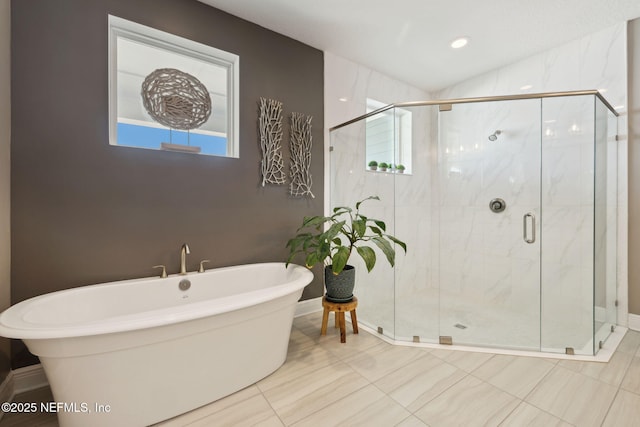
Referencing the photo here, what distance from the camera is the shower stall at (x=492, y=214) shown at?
2.16 meters

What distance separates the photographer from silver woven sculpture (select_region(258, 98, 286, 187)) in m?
2.34

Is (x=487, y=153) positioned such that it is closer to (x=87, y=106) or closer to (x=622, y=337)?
(x=622, y=337)

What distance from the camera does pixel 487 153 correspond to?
8.92ft

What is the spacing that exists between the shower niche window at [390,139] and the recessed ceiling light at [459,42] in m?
0.86

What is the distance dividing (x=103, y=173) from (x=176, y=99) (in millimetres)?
753

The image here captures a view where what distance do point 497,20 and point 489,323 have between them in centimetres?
262

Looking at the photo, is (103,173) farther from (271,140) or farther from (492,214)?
(492,214)

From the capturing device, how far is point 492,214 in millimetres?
2725

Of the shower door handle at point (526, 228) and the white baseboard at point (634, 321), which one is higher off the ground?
the shower door handle at point (526, 228)

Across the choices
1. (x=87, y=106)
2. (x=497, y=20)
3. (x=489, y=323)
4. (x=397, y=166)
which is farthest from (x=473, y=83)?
(x=87, y=106)

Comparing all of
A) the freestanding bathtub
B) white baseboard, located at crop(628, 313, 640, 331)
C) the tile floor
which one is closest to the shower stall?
white baseboard, located at crop(628, 313, 640, 331)

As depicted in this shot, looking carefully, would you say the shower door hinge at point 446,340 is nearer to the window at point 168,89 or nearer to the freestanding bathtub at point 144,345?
the freestanding bathtub at point 144,345

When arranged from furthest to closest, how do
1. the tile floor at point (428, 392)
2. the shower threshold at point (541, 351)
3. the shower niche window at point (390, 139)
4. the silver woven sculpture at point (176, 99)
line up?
the shower niche window at point (390, 139) < the silver woven sculpture at point (176, 99) < the shower threshold at point (541, 351) < the tile floor at point (428, 392)

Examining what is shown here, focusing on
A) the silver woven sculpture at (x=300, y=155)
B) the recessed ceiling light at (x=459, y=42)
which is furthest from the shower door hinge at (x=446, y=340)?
the recessed ceiling light at (x=459, y=42)
